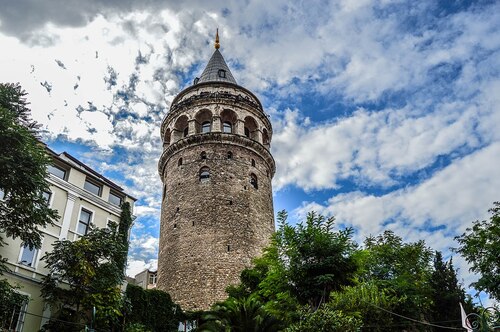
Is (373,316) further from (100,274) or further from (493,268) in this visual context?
(100,274)

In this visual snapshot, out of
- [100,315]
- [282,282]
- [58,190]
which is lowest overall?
[100,315]

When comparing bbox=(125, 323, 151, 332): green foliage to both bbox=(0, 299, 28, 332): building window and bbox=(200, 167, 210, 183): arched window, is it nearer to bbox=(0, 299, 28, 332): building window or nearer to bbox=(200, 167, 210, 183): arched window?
bbox=(0, 299, 28, 332): building window

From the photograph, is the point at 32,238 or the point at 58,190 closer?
the point at 32,238

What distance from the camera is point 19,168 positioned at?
15.1 m

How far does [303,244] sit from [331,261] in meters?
1.35

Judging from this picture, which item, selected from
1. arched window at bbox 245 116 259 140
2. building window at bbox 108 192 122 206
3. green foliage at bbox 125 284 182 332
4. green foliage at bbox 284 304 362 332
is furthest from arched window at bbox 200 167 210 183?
green foliage at bbox 284 304 362 332

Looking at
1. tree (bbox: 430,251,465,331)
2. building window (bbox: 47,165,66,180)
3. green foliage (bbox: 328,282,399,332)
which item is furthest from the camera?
tree (bbox: 430,251,465,331)

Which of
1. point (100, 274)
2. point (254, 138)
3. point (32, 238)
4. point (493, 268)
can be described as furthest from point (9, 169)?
point (254, 138)

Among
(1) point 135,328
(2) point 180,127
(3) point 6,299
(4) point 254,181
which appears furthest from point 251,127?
(3) point 6,299

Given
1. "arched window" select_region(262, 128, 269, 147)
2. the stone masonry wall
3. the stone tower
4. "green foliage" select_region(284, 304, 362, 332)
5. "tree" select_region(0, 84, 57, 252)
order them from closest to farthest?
"tree" select_region(0, 84, 57, 252) < "green foliage" select_region(284, 304, 362, 332) < the stone masonry wall < the stone tower < "arched window" select_region(262, 128, 269, 147)

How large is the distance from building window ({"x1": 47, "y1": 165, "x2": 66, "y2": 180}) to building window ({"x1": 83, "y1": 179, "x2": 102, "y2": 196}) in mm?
1174

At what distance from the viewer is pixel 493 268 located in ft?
74.6

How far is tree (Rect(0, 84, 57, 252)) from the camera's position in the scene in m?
15.0

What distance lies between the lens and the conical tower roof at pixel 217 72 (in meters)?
39.8
